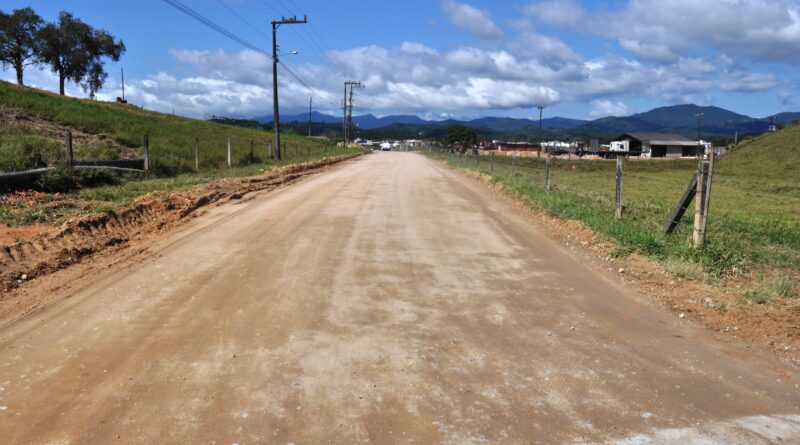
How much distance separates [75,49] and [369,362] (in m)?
75.7

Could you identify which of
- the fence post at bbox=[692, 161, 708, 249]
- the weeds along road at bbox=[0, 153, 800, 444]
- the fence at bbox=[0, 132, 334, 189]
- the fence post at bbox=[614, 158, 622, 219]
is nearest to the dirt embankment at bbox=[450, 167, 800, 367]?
the weeds along road at bbox=[0, 153, 800, 444]

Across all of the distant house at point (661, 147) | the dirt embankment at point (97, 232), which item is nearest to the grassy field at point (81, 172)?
the dirt embankment at point (97, 232)

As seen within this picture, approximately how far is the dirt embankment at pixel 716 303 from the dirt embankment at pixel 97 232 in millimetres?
6968

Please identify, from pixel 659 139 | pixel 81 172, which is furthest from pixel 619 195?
pixel 659 139

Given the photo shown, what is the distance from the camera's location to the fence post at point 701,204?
26.6ft

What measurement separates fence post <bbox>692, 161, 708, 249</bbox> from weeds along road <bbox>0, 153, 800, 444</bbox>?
191 centimetres

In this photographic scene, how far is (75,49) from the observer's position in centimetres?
6744

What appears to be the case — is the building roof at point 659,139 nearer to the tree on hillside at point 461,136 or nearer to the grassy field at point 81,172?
the tree on hillside at point 461,136

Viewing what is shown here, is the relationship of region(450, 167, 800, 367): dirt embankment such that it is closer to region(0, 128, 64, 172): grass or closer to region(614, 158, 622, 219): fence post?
region(614, 158, 622, 219): fence post

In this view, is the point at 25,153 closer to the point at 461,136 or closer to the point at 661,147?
the point at 661,147

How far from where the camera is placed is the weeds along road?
3.61 m

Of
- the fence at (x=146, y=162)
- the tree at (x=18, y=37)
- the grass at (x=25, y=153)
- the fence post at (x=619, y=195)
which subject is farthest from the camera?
the tree at (x=18, y=37)

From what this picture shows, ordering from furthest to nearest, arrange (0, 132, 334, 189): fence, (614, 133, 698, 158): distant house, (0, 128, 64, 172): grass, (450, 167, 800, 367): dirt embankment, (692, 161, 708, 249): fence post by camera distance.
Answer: (614, 133, 698, 158): distant house
(0, 128, 64, 172): grass
(0, 132, 334, 189): fence
(692, 161, 708, 249): fence post
(450, 167, 800, 367): dirt embankment

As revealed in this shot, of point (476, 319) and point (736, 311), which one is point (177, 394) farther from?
point (736, 311)
